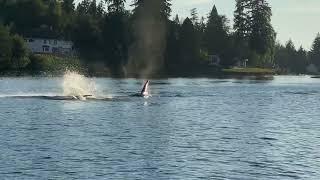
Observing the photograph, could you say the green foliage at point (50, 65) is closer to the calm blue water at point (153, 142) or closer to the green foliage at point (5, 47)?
the green foliage at point (5, 47)

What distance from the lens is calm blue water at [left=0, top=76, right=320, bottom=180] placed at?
3412 cm

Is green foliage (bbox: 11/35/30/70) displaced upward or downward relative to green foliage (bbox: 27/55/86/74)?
upward

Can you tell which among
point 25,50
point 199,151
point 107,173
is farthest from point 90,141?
point 25,50

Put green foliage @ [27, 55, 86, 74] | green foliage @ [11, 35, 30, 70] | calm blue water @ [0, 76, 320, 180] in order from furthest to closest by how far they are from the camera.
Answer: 1. green foliage @ [27, 55, 86, 74]
2. green foliage @ [11, 35, 30, 70]
3. calm blue water @ [0, 76, 320, 180]

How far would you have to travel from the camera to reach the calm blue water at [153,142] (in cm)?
3412

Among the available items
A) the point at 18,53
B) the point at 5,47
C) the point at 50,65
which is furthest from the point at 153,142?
the point at 50,65

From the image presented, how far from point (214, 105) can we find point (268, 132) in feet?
99.1

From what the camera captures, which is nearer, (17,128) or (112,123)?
(17,128)

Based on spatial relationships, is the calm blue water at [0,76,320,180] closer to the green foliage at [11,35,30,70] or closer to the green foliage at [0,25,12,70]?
the green foliage at [0,25,12,70]

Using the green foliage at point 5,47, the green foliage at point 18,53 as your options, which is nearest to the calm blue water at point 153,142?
the green foliage at point 5,47

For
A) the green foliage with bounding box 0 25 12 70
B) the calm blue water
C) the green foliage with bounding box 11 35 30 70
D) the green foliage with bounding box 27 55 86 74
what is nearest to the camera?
the calm blue water

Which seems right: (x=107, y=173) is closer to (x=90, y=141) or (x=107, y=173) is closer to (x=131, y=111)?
(x=90, y=141)

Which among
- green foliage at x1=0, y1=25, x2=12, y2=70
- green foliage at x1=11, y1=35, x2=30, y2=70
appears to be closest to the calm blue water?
green foliage at x1=0, y1=25, x2=12, y2=70

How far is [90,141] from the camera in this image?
4394 cm
